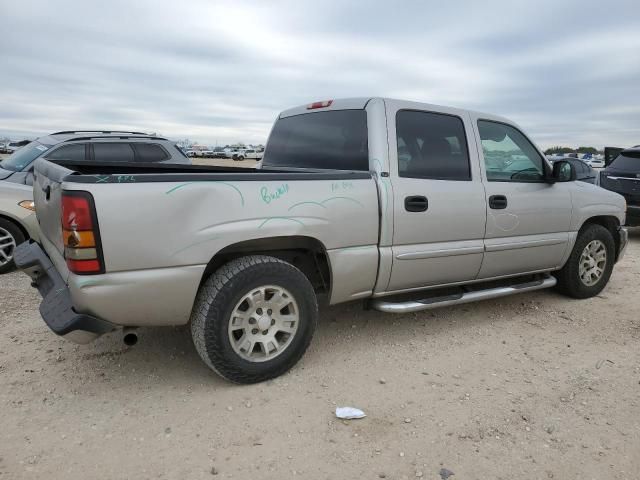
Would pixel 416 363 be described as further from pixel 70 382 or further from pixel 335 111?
pixel 70 382

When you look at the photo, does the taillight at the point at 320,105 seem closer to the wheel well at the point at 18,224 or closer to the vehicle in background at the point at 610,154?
the wheel well at the point at 18,224

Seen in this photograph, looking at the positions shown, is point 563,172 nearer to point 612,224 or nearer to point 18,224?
point 612,224

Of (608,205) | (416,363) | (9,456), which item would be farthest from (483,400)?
(608,205)

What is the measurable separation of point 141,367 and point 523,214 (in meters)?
3.29

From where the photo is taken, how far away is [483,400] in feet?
9.95

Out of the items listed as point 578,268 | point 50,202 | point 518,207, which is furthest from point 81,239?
point 578,268

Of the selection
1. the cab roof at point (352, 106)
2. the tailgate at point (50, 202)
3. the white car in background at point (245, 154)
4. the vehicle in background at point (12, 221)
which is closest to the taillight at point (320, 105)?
the cab roof at point (352, 106)

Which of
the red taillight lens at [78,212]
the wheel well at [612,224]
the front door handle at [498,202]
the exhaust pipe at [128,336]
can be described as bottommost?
the exhaust pipe at [128,336]

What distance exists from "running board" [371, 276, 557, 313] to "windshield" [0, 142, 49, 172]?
198 inches

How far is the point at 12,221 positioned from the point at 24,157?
4.00ft

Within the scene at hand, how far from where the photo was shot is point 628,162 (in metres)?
8.88

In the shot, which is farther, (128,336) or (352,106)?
(352,106)

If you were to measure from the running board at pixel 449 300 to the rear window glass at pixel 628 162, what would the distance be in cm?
548

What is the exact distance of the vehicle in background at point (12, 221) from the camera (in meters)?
5.56
